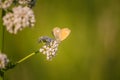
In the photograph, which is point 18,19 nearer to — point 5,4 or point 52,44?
point 5,4

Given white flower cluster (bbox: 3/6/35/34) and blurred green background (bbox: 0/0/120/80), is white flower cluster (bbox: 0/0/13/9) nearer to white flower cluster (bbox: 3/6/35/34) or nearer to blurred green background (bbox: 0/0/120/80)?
white flower cluster (bbox: 3/6/35/34)

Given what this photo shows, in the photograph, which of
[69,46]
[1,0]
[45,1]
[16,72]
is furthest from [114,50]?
[1,0]

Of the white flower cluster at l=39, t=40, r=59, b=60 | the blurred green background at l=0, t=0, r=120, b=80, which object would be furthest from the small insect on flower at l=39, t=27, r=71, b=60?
the blurred green background at l=0, t=0, r=120, b=80

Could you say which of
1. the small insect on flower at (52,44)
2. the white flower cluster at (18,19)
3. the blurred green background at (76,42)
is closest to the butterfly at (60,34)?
the small insect on flower at (52,44)

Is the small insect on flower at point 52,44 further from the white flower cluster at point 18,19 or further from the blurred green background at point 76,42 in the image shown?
the blurred green background at point 76,42

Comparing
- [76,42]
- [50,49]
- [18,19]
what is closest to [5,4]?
[18,19]

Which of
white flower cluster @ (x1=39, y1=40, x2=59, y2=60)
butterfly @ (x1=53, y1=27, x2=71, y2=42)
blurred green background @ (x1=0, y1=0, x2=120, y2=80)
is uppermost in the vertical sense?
blurred green background @ (x1=0, y1=0, x2=120, y2=80)
